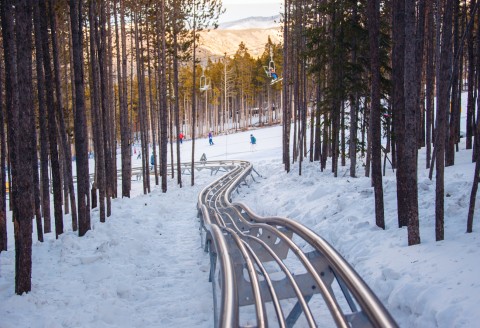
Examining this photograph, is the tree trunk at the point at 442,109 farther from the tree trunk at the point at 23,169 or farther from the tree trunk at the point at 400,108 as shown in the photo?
the tree trunk at the point at 23,169

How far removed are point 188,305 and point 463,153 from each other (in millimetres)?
12654

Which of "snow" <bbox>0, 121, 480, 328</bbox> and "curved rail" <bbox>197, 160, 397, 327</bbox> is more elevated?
"curved rail" <bbox>197, 160, 397, 327</bbox>

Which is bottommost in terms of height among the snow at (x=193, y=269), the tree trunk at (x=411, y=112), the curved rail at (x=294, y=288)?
the snow at (x=193, y=269)

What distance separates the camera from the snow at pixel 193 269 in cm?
410

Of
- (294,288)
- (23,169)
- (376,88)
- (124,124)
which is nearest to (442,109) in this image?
(376,88)

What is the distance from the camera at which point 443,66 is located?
216 inches

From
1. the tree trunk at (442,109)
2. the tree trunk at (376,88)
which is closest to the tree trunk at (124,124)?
the tree trunk at (376,88)

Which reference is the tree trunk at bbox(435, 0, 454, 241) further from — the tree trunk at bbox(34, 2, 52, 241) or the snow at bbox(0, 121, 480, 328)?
the tree trunk at bbox(34, 2, 52, 241)

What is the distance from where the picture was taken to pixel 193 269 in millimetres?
6957

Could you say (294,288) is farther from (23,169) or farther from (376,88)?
(376,88)

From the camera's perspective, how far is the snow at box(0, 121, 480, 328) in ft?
13.5

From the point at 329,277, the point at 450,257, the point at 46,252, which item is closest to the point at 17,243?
the point at 46,252

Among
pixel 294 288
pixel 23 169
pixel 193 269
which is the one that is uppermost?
pixel 23 169

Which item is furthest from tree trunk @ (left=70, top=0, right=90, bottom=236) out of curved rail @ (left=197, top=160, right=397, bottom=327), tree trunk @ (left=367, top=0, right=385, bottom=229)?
tree trunk @ (left=367, top=0, right=385, bottom=229)
